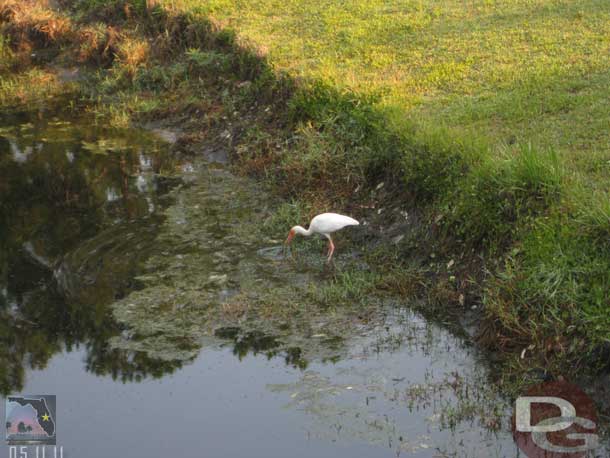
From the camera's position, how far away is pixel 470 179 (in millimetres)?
8203

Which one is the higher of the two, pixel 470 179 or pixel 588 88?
pixel 588 88

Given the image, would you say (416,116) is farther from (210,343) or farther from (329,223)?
(210,343)

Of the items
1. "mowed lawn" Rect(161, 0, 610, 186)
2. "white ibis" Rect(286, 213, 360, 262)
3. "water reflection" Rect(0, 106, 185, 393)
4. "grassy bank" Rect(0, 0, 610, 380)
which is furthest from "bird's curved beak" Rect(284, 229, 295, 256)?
"mowed lawn" Rect(161, 0, 610, 186)

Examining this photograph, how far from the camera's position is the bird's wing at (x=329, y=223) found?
8.51 m

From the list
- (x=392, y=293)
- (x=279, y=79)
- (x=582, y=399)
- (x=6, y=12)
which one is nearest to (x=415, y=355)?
(x=392, y=293)

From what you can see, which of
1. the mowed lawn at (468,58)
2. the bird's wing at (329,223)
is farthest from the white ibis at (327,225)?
the mowed lawn at (468,58)

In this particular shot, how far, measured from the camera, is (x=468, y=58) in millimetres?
11789

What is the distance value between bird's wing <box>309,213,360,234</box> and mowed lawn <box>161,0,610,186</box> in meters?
1.48

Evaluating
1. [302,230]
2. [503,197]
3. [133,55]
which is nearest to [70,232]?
[302,230]

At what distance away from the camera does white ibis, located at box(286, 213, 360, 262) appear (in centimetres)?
851

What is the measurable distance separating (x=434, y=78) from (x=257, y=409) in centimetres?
588

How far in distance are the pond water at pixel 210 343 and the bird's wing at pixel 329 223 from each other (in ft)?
1.18

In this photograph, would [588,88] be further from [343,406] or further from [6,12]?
[6,12]

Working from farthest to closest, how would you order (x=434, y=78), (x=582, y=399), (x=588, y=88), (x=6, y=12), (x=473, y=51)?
(x=6, y=12)
(x=473, y=51)
(x=434, y=78)
(x=588, y=88)
(x=582, y=399)
